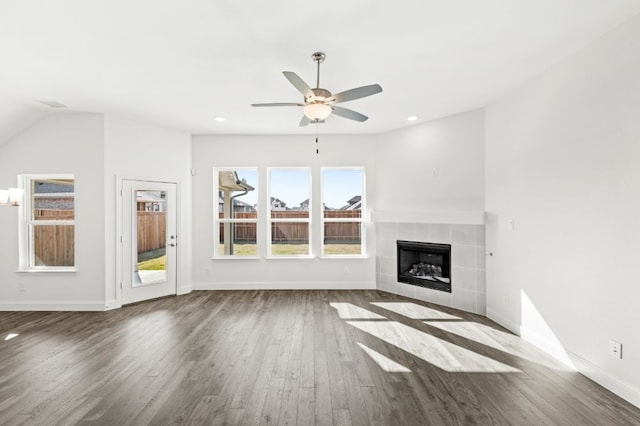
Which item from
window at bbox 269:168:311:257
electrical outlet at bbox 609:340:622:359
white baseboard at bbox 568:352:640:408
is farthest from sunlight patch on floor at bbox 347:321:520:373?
window at bbox 269:168:311:257

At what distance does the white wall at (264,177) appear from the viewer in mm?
5742

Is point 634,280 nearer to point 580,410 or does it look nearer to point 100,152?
point 580,410

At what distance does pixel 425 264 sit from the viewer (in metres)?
5.21

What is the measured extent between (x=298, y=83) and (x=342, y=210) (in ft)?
11.8

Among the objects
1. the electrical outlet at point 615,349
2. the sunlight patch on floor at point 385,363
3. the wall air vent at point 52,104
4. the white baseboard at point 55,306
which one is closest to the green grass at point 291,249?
the white baseboard at point 55,306

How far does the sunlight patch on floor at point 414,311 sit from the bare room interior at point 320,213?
7 centimetres

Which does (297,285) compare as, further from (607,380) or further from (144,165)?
(607,380)

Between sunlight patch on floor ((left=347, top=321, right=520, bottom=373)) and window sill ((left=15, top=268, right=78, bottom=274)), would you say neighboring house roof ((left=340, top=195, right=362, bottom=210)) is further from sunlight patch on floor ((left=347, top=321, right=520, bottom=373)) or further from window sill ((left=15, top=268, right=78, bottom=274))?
window sill ((left=15, top=268, right=78, bottom=274))

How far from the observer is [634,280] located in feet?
7.77

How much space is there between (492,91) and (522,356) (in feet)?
9.98

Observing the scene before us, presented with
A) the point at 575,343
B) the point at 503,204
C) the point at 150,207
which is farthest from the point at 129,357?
the point at 503,204

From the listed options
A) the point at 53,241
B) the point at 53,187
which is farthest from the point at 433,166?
the point at 53,241

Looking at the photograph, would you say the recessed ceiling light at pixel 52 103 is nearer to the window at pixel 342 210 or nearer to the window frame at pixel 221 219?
the window frame at pixel 221 219

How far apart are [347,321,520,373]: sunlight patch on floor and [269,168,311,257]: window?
7.45 ft
